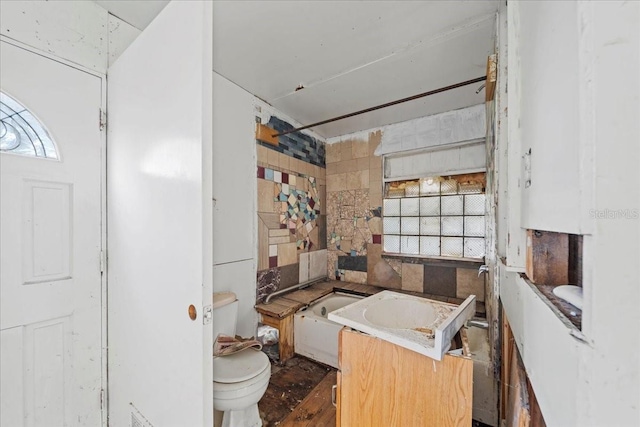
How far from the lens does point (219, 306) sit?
5.80 feet

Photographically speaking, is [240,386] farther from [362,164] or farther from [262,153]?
[362,164]

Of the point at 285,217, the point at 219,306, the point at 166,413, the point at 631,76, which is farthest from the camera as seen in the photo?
the point at 285,217

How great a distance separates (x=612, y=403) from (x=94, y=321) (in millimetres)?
1883

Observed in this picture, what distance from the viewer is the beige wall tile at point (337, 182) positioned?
10.8 ft

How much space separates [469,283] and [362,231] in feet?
4.14

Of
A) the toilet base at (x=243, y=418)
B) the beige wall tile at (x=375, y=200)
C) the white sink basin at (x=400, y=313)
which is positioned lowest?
the toilet base at (x=243, y=418)

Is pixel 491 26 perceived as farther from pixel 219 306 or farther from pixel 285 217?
pixel 219 306

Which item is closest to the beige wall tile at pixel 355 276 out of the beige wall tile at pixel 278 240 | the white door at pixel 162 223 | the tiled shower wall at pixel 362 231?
the tiled shower wall at pixel 362 231

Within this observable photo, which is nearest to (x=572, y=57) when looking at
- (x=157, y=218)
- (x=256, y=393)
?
(x=157, y=218)

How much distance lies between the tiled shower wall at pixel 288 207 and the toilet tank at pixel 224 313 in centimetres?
46

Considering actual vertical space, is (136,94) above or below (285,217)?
above

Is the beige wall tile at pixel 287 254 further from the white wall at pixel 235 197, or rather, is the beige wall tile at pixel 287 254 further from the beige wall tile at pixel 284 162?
the beige wall tile at pixel 284 162

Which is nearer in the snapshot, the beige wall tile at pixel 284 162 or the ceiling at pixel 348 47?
the ceiling at pixel 348 47

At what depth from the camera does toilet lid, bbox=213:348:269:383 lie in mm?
1373
